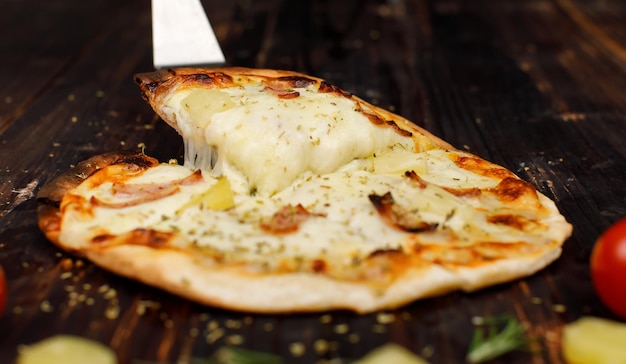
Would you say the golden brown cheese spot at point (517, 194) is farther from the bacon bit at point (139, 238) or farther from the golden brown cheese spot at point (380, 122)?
the bacon bit at point (139, 238)

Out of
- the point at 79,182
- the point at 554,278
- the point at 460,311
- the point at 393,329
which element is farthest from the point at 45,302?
the point at 554,278

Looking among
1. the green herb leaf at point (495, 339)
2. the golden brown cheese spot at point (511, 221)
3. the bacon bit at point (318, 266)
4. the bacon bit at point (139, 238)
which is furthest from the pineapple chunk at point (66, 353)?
the golden brown cheese spot at point (511, 221)

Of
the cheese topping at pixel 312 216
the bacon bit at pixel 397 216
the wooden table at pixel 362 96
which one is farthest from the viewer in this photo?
the bacon bit at pixel 397 216

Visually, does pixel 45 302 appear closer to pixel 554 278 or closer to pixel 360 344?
pixel 360 344

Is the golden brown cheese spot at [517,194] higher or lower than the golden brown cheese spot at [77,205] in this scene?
lower

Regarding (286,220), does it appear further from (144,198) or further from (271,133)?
(144,198)

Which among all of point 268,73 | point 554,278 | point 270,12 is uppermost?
point 268,73
